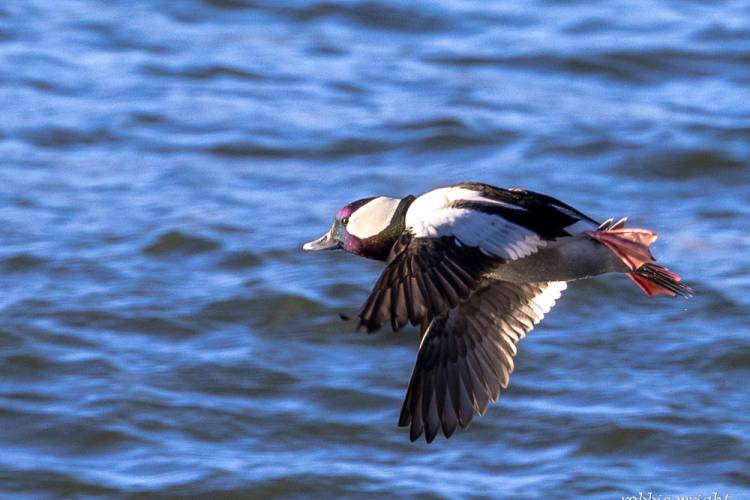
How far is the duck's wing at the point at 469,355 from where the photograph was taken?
505cm

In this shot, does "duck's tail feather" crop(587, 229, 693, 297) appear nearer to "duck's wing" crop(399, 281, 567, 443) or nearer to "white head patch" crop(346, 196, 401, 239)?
"duck's wing" crop(399, 281, 567, 443)

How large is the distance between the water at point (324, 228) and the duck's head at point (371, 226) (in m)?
1.37

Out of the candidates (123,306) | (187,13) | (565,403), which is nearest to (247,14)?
(187,13)

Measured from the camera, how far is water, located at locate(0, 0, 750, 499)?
6.47m

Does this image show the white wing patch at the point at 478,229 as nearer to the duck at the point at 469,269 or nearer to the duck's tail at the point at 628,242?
the duck at the point at 469,269

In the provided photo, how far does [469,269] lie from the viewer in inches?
179

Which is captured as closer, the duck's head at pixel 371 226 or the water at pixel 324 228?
the duck's head at pixel 371 226

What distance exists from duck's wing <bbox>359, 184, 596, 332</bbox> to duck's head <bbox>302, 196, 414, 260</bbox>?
94 mm

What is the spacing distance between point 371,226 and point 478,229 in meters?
0.64

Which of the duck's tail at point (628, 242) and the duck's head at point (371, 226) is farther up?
the duck's head at point (371, 226)

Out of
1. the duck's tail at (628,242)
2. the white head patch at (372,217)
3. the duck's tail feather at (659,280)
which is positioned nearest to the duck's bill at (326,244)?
the white head patch at (372,217)

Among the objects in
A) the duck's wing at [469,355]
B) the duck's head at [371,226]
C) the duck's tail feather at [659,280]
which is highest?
the duck's head at [371,226]

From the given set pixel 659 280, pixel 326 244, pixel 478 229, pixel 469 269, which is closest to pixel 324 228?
pixel 326 244

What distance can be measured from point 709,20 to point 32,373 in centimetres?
708
